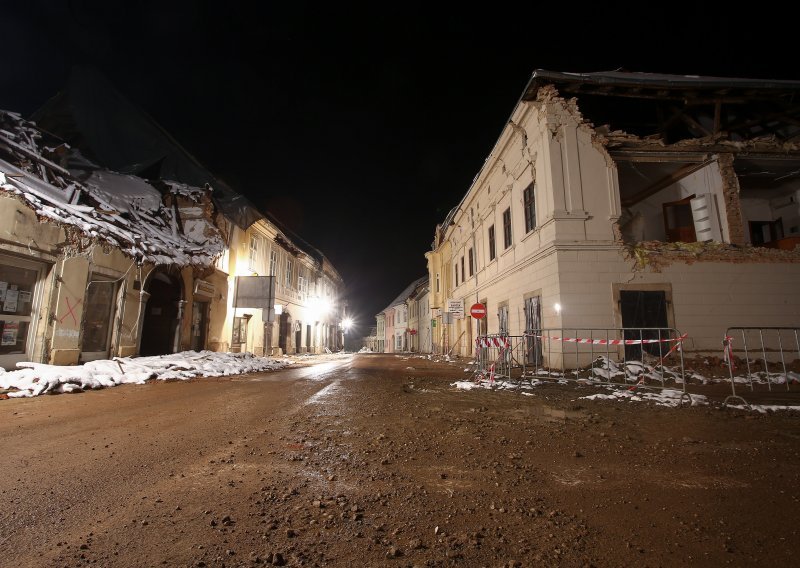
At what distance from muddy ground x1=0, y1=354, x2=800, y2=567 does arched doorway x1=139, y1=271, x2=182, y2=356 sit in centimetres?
905

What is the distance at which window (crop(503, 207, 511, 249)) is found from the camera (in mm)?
15806

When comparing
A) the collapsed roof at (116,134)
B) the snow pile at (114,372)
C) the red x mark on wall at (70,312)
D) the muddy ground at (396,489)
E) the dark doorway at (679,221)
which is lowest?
the muddy ground at (396,489)

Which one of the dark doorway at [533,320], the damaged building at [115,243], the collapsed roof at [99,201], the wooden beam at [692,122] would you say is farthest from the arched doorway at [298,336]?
the wooden beam at [692,122]

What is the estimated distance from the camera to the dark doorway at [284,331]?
2492cm

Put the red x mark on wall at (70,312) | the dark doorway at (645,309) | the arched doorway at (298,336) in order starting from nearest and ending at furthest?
the red x mark on wall at (70,312)
the dark doorway at (645,309)
the arched doorway at (298,336)

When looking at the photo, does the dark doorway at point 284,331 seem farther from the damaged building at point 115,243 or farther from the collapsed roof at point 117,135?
the collapsed roof at point 117,135

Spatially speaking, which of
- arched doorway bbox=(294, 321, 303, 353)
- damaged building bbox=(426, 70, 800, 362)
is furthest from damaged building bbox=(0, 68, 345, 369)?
damaged building bbox=(426, 70, 800, 362)

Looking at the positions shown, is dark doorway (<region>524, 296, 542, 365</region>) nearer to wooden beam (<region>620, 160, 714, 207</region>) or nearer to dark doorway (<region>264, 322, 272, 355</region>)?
wooden beam (<region>620, 160, 714, 207</region>)

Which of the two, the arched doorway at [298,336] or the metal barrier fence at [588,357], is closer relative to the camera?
the metal barrier fence at [588,357]

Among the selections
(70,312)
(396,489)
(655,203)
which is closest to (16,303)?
(70,312)

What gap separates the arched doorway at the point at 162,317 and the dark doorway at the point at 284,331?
1087 centimetres

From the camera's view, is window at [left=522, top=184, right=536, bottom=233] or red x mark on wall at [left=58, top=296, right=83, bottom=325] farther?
window at [left=522, top=184, right=536, bottom=233]

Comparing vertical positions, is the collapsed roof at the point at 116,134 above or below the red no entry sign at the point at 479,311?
above

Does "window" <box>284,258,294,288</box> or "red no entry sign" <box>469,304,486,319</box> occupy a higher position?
"window" <box>284,258,294,288</box>
